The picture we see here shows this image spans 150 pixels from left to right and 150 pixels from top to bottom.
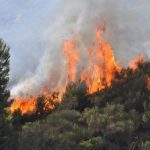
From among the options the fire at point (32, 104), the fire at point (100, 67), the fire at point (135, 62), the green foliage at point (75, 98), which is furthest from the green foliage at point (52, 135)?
the fire at point (135, 62)

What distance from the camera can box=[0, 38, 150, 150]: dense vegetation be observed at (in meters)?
67.9

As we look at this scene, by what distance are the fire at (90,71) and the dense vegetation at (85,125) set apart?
4.39 m

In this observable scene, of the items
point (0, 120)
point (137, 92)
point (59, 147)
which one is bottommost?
point (59, 147)

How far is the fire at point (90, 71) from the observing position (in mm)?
104938

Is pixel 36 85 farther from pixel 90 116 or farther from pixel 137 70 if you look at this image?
pixel 90 116

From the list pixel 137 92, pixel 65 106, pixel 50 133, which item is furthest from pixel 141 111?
pixel 50 133

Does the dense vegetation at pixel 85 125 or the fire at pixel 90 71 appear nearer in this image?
the dense vegetation at pixel 85 125

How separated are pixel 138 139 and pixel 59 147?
15249 mm

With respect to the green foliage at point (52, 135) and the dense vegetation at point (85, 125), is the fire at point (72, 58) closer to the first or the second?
the dense vegetation at point (85, 125)

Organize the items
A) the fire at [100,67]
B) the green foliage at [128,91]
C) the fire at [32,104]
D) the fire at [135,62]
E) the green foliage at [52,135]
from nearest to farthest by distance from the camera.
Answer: the green foliage at [52,135]
the green foliage at [128,91]
the fire at [32,104]
the fire at [100,67]
the fire at [135,62]

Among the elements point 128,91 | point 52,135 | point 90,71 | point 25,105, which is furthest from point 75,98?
point 52,135

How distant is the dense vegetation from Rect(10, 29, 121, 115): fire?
173 inches

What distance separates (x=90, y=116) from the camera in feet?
272

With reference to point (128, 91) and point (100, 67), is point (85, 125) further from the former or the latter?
point (100, 67)
